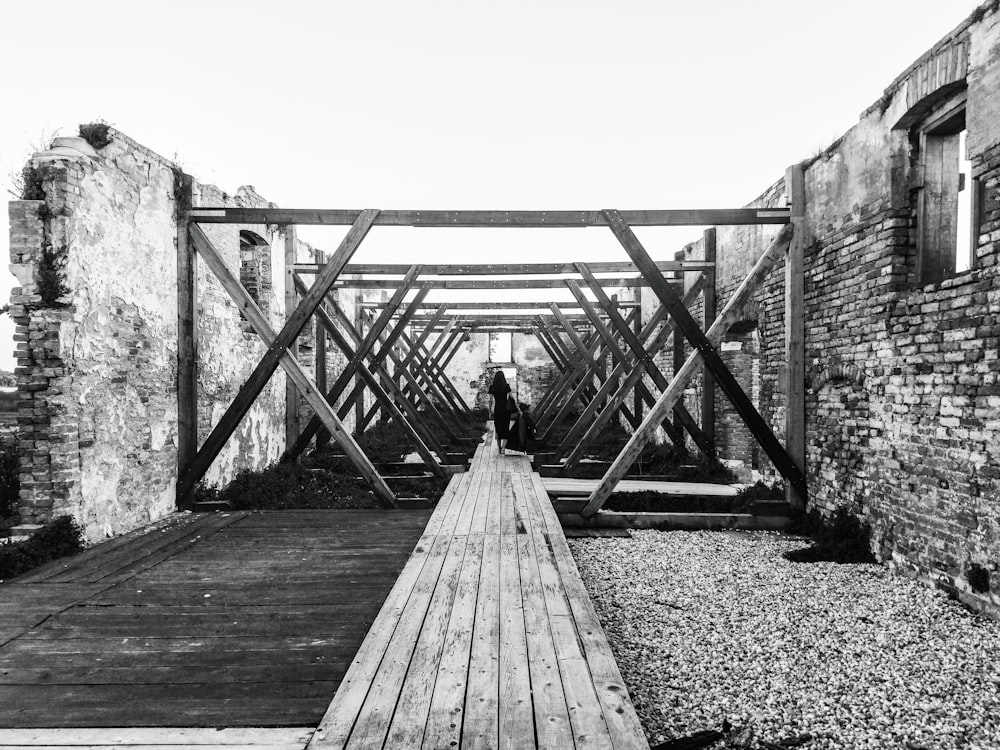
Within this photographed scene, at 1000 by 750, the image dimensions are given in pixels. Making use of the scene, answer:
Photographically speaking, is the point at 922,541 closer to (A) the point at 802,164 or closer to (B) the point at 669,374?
(A) the point at 802,164

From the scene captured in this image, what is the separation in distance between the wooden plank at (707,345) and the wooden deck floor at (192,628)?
312cm

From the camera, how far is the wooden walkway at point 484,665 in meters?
1.93

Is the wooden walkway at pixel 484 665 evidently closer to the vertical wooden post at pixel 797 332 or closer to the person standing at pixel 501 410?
the vertical wooden post at pixel 797 332

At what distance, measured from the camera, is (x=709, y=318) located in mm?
8672

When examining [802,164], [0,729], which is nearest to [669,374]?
[802,164]

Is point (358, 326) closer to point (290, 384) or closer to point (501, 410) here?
point (290, 384)

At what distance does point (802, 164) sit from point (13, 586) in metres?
7.08

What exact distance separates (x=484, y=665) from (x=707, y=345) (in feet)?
13.3

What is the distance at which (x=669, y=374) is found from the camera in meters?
11.1

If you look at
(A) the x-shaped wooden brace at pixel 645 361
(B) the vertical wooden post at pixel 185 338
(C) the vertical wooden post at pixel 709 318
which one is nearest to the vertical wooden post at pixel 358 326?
(A) the x-shaped wooden brace at pixel 645 361

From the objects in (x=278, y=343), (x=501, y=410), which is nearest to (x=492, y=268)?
(x=501, y=410)

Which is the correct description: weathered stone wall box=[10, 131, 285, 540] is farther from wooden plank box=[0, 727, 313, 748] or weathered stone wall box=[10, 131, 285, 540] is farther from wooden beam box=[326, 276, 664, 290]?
wooden beam box=[326, 276, 664, 290]

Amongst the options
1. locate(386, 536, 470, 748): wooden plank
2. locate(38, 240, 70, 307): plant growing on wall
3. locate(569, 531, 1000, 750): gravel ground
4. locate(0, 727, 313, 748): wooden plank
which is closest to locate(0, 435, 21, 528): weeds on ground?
locate(38, 240, 70, 307): plant growing on wall

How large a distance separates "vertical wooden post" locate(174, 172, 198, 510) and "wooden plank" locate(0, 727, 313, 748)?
12.5 ft
